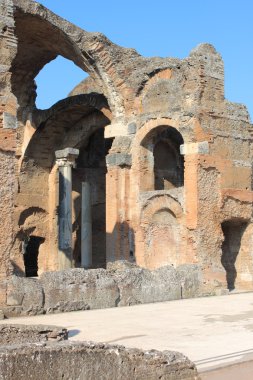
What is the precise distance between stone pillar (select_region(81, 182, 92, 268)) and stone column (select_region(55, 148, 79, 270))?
44cm

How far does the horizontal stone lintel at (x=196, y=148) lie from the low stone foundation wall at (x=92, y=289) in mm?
2833

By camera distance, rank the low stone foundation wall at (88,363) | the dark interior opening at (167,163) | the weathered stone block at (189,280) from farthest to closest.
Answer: the dark interior opening at (167,163), the weathered stone block at (189,280), the low stone foundation wall at (88,363)

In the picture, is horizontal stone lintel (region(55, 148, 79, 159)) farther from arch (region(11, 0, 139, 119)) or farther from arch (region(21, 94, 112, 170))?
arch (region(11, 0, 139, 119))

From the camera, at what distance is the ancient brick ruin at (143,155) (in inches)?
525

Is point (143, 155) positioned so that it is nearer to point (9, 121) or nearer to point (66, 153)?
point (66, 153)

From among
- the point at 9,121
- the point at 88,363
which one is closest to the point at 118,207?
the point at 9,121

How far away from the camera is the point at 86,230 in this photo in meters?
17.5

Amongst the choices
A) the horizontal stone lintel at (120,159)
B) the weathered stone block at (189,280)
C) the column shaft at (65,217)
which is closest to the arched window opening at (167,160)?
the horizontal stone lintel at (120,159)

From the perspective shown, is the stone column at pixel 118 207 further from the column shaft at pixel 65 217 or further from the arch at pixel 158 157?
the column shaft at pixel 65 217

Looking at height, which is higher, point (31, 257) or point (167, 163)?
point (167, 163)

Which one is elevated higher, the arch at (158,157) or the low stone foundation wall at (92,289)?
the arch at (158,157)

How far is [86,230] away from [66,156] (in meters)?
2.29

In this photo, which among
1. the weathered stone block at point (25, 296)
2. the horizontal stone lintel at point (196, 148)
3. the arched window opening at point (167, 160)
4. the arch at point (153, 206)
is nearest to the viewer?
the weathered stone block at point (25, 296)

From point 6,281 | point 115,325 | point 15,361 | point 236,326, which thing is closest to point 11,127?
point 6,281
